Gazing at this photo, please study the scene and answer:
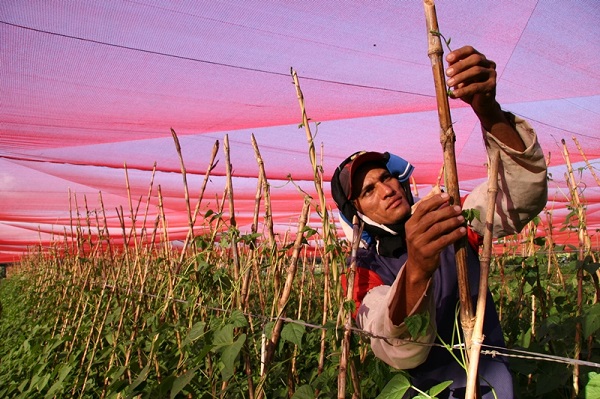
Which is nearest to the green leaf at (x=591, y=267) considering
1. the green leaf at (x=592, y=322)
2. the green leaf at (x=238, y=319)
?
the green leaf at (x=592, y=322)

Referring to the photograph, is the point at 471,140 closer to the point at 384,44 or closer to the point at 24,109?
the point at 384,44

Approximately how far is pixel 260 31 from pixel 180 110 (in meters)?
1.40

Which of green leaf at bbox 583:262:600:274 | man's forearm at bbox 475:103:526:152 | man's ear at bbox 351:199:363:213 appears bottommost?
green leaf at bbox 583:262:600:274

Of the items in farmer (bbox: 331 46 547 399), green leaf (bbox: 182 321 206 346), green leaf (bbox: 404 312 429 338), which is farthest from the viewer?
green leaf (bbox: 182 321 206 346)

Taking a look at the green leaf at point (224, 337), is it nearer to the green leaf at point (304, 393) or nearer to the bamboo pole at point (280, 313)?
the bamboo pole at point (280, 313)

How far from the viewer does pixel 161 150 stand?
580 cm

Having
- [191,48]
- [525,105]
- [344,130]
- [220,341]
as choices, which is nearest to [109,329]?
[191,48]

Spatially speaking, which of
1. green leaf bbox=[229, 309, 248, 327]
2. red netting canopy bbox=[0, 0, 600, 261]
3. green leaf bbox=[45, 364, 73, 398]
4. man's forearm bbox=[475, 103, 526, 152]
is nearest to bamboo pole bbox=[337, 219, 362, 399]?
green leaf bbox=[229, 309, 248, 327]

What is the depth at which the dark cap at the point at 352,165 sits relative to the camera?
1.46 meters

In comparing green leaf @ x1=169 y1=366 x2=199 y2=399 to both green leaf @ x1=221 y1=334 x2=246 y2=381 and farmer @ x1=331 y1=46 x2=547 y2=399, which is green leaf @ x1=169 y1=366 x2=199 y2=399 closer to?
green leaf @ x1=221 y1=334 x2=246 y2=381

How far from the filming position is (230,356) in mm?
1412

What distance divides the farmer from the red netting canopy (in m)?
0.60

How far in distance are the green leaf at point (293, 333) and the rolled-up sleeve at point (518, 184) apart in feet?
1.70

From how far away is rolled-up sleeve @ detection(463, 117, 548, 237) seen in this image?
1079 millimetres
